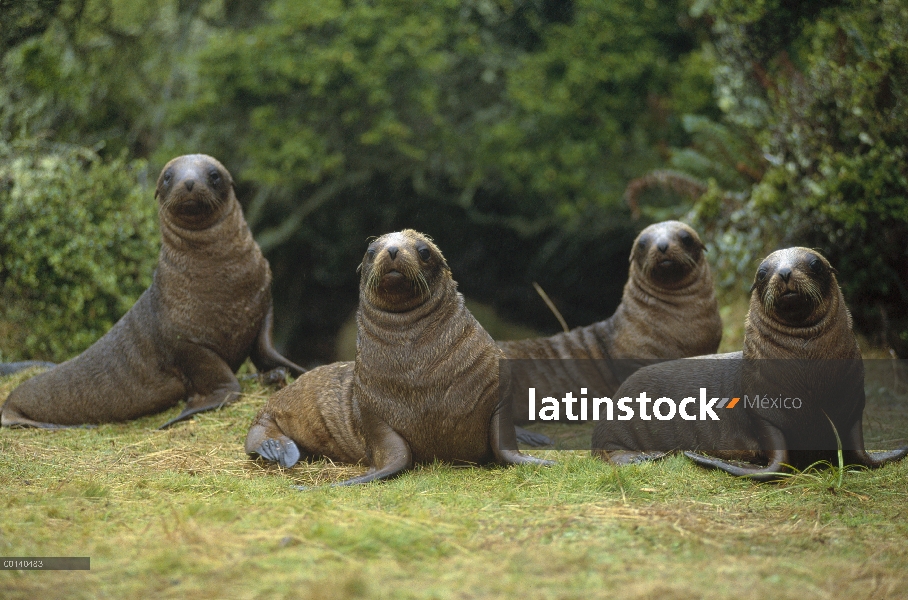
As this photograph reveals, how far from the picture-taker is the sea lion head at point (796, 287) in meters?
4.70

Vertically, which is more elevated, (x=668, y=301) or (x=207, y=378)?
(x=668, y=301)

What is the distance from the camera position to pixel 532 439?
629 cm

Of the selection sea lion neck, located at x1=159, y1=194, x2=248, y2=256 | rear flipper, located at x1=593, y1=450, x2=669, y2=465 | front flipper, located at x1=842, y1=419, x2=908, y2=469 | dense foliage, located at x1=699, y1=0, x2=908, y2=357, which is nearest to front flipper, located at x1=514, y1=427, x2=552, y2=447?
rear flipper, located at x1=593, y1=450, x2=669, y2=465

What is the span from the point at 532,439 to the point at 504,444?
125 cm

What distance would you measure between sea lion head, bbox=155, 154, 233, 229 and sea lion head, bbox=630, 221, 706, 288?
3.10m

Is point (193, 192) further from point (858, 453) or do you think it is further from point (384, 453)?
point (858, 453)

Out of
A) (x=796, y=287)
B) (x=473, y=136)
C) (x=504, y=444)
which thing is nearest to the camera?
Answer: (x=796, y=287)

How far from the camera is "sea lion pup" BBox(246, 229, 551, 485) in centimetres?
495

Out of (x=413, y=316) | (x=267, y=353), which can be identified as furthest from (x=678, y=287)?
(x=267, y=353)

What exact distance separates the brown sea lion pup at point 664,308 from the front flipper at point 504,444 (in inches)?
57.3

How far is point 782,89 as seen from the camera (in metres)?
9.58

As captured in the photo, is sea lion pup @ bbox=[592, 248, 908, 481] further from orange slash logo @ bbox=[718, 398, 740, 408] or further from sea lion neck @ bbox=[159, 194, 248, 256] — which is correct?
sea lion neck @ bbox=[159, 194, 248, 256]

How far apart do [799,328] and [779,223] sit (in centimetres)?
450

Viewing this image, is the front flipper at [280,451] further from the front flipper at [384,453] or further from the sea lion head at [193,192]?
the sea lion head at [193,192]
